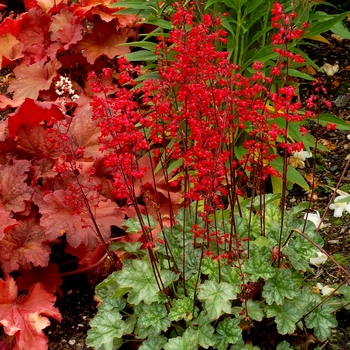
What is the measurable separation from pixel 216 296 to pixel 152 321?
0.28 metres

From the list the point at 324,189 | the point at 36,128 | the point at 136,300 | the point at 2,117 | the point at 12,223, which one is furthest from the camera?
the point at 2,117

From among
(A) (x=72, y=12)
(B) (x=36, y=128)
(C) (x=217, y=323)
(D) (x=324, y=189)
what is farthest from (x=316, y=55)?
(C) (x=217, y=323)

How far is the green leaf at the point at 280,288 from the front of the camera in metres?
2.24

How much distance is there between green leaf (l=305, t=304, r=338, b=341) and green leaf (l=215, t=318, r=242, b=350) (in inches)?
11.6

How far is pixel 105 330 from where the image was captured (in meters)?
2.34

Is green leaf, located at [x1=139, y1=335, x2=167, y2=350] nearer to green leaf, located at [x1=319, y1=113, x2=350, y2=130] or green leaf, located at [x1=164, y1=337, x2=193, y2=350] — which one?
green leaf, located at [x1=164, y1=337, x2=193, y2=350]

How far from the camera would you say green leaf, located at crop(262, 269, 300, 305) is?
2.24 m

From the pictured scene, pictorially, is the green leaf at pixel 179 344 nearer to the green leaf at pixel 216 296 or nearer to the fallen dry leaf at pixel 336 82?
the green leaf at pixel 216 296

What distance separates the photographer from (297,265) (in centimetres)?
230

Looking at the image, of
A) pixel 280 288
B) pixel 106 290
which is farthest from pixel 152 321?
pixel 280 288

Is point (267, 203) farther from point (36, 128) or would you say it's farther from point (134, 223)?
point (36, 128)

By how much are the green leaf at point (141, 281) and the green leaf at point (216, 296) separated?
0.17 m

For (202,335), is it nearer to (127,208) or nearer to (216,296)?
(216,296)

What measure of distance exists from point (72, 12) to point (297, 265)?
2.42 m
